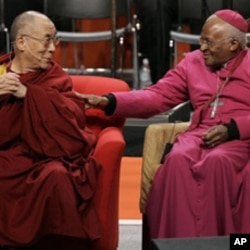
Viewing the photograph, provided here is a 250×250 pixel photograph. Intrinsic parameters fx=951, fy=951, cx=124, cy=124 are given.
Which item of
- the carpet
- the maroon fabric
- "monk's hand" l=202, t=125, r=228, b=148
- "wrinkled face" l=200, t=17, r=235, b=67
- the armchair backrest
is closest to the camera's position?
the maroon fabric

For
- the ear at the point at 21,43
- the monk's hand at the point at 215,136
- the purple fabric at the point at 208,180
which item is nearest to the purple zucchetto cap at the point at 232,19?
the purple fabric at the point at 208,180

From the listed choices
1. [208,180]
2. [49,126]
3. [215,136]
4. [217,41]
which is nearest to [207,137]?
[215,136]

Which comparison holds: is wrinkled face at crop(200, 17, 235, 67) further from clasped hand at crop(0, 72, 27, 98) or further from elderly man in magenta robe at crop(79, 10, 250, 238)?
clasped hand at crop(0, 72, 27, 98)

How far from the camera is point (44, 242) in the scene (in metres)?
4.00

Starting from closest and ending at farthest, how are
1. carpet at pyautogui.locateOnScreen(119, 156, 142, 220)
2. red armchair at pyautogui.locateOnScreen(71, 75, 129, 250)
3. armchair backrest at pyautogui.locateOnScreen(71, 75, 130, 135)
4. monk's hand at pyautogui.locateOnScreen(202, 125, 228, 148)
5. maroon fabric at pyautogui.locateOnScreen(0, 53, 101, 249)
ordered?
maroon fabric at pyautogui.locateOnScreen(0, 53, 101, 249)
red armchair at pyautogui.locateOnScreen(71, 75, 129, 250)
monk's hand at pyautogui.locateOnScreen(202, 125, 228, 148)
armchair backrest at pyautogui.locateOnScreen(71, 75, 130, 135)
carpet at pyautogui.locateOnScreen(119, 156, 142, 220)

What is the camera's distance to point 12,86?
13.4 ft

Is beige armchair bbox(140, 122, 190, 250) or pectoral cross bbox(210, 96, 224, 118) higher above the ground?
pectoral cross bbox(210, 96, 224, 118)

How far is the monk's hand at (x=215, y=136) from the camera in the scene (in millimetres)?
4164

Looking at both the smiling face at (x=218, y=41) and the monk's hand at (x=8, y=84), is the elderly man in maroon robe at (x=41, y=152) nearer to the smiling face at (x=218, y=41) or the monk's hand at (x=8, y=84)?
the monk's hand at (x=8, y=84)

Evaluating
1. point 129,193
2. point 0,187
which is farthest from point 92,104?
point 129,193

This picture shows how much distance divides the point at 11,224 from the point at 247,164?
1.05m

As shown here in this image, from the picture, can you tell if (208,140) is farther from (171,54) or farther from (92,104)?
(171,54)

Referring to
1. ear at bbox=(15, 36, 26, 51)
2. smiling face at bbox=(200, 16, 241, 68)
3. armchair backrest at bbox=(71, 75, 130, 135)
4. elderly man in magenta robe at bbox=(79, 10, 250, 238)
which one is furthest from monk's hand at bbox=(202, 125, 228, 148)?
ear at bbox=(15, 36, 26, 51)

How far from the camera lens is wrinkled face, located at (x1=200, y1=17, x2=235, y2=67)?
4289mm
